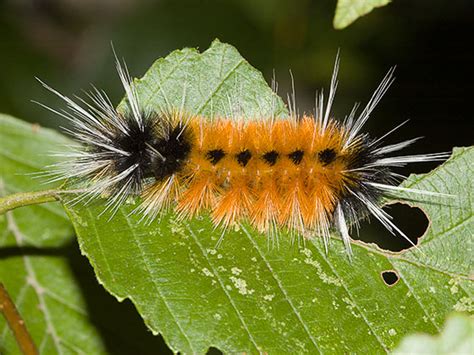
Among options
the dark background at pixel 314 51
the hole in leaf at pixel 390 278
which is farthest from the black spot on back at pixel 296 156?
the dark background at pixel 314 51

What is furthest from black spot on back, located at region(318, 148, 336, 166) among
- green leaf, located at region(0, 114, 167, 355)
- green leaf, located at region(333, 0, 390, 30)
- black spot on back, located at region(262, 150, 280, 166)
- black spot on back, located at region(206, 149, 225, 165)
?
green leaf, located at region(0, 114, 167, 355)

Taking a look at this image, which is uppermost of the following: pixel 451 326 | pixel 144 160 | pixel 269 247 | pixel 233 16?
pixel 233 16

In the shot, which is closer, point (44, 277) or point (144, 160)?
point (144, 160)

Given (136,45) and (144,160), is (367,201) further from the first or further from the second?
(136,45)

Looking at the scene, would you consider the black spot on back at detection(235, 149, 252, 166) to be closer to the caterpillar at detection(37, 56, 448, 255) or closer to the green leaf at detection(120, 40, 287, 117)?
the caterpillar at detection(37, 56, 448, 255)

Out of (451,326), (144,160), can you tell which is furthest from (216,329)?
(451,326)

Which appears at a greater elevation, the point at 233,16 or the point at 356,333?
the point at 233,16

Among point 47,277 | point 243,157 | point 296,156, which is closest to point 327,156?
point 296,156
